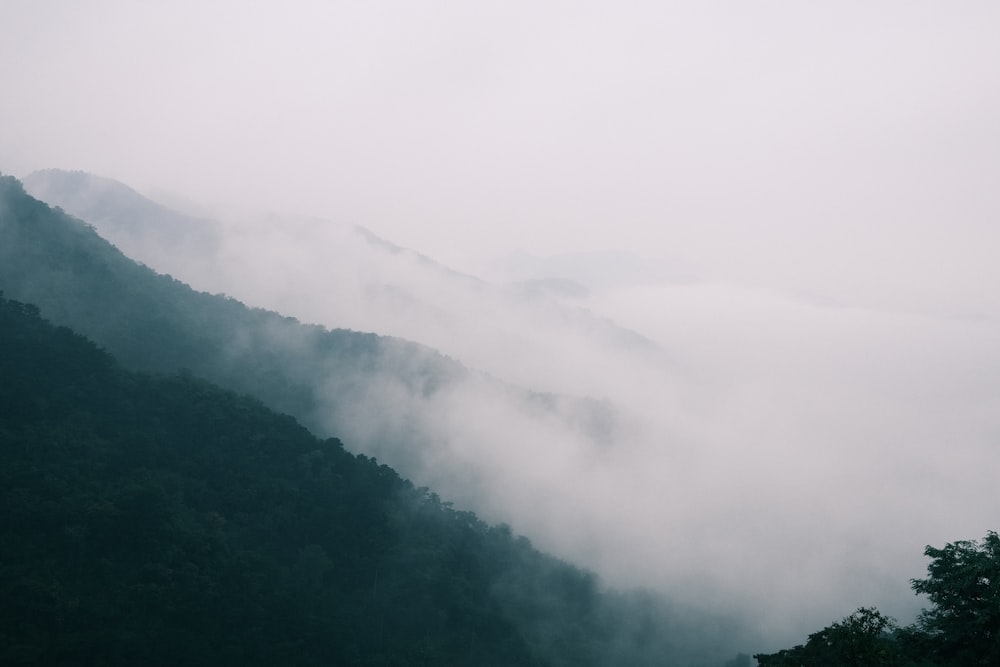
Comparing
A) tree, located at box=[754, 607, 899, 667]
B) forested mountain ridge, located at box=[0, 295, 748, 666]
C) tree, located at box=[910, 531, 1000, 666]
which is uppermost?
tree, located at box=[910, 531, 1000, 666]

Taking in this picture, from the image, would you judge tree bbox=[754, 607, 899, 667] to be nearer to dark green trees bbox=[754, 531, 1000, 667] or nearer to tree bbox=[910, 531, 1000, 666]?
dark green trees bbox=[754, 531, 1000, 667]

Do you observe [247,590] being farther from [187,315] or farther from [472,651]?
[187,315]

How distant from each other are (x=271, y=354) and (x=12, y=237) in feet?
152

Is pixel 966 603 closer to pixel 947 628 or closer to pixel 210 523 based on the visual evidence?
pixel 947 628

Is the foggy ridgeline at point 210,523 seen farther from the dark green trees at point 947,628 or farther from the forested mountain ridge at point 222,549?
the dark green trees at point 947,628

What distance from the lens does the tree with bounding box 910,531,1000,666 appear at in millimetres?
35469

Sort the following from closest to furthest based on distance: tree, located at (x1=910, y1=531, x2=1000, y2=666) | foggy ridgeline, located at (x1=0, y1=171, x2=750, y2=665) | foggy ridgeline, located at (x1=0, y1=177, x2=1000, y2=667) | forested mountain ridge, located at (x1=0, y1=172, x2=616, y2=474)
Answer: tree, located at (x1=910, y1=531, x2=1000, y2=666)
foggy ridgeline, located at (x1=0, y1=177, x2=1000, y2=667)
foggy ridgeline, located at (x1=0, y1=171, x2=750, y2=665)
forested mountain ridge, located at (x1=0, y1=172, x2=616, y2=474)

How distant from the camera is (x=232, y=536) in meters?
84.5

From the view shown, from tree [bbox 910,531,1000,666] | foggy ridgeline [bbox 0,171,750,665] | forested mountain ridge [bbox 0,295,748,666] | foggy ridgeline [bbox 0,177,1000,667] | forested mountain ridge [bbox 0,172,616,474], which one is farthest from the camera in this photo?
forested mountain ridge [bbox 0,172,616,474]

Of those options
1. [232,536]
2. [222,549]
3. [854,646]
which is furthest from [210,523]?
[854,646]

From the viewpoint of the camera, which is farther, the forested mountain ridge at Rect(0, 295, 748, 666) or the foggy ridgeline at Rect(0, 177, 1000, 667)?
the forested mountain ridge at Rect(0, 295, 748, 666)

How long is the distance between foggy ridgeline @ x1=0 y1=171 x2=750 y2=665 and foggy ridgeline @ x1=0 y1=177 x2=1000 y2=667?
26 cm

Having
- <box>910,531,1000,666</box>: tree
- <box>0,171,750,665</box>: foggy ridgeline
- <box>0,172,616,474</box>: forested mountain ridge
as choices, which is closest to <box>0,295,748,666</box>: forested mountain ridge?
<box>0,171,750,665</box>: foggy ridgeline

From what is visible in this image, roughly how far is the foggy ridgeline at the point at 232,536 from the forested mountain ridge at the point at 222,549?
0.26m
